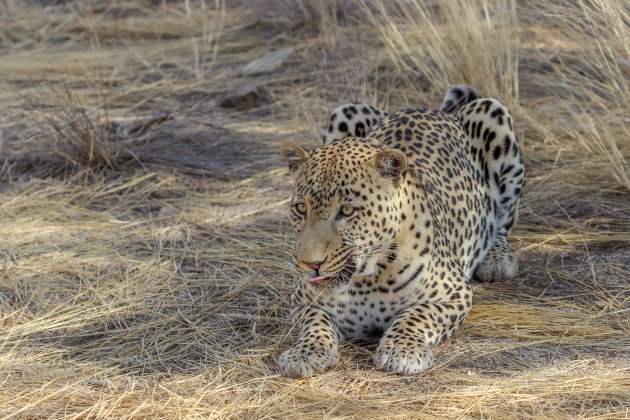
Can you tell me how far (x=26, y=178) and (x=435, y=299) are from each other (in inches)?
186

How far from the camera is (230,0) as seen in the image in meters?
14.0

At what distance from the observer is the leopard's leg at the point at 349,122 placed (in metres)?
5.81

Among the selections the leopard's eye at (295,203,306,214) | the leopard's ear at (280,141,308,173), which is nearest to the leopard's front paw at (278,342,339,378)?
the leopard's eye at (295,203,306,214)

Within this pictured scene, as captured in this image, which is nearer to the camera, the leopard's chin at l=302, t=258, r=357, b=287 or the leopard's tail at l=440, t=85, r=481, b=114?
A: the leopard's chin at l=302, t=258, r=357, b=287

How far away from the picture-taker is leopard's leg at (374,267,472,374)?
13.1 feet

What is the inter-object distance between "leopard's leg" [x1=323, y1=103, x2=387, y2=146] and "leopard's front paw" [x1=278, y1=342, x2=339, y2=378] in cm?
209

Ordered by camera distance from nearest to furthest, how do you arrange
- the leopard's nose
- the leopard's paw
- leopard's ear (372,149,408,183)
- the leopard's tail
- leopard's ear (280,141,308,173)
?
the leopard's nose → leopard's ear (372,149,408,183) → leopard's ear (280,141,308,173) → the leopard's paw → the leopard's tail

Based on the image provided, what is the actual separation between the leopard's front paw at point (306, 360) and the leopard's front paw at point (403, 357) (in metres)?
0.24

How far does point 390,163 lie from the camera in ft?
13.1

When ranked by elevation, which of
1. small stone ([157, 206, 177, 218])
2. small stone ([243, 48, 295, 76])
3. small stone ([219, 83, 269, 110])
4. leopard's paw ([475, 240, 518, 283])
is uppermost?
small stone ([243, 48, 295, 76])

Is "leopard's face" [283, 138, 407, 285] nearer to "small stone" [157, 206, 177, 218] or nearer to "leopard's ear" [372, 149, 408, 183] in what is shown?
"leopard's ear" [372, 149, 408, 183]

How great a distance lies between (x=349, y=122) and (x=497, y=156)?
111 centimetres

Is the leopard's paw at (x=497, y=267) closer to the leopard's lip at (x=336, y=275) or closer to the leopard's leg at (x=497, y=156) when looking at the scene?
the leopard's leg at (x=497, y=156)

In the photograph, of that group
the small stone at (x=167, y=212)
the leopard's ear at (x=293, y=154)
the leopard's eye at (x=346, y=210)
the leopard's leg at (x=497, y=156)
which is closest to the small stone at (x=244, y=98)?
the small stone at (x=167, y=212)
